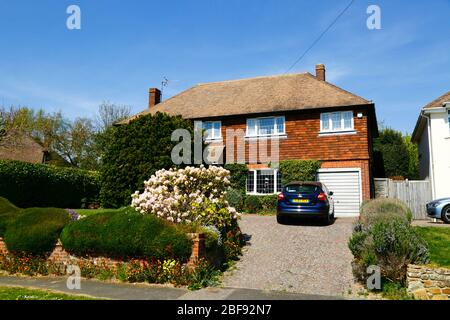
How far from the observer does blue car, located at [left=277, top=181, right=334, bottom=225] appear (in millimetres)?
12742

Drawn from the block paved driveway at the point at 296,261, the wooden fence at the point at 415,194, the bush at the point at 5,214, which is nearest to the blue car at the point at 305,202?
the block paved driveway at the point at 296,261

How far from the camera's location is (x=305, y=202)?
12836mm

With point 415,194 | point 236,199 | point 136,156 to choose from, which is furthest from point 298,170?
point 136,156

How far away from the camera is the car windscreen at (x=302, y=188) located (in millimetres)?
12938

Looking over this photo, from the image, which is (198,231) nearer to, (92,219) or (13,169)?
(92,219)

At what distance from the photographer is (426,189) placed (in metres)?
17.8

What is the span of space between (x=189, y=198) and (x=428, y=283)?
19.9 feet

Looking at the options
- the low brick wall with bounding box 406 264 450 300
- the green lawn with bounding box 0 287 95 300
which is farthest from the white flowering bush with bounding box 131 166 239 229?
the low brick wall with bounding box 406 264 450 300

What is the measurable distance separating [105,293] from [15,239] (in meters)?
4.16

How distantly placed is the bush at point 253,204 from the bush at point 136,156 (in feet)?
17.8

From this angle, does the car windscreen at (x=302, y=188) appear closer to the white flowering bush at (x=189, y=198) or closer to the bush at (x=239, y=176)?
the white flowering bush at (x=189, y=198)

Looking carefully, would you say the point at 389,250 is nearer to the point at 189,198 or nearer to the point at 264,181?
the point at 189,198

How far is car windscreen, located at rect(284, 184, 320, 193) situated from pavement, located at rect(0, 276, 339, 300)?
619 cm
